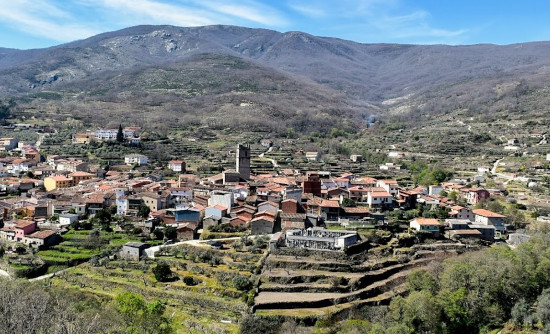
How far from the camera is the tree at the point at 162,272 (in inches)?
1061

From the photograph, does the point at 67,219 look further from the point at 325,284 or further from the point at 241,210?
the point at 325,284

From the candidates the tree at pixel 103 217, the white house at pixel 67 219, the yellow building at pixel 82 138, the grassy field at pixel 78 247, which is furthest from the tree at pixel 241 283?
the yellow building at pixel 82 138

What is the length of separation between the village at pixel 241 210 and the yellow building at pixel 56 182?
0.10 meters

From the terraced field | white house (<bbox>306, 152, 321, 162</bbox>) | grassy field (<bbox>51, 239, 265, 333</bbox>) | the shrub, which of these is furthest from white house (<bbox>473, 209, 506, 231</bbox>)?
white house (<bbox>306, 152, 321, 162</bbox>)

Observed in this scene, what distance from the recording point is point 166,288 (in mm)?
26266

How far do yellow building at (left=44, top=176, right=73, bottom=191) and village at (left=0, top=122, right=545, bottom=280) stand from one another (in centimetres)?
10

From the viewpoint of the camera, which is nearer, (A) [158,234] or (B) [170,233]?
(B) [170,233]

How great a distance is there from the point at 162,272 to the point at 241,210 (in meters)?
10.3

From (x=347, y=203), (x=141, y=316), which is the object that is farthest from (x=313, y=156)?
(x=141, y=316)

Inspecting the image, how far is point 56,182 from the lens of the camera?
1833 inches

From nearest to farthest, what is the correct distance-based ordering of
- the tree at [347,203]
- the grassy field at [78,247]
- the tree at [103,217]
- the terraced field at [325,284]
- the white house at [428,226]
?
1. the terraced field at [325,284]
2. the grassy field at [78,247]
3. the white house at [428,226]
4. the tree at [103,217]
5. the tree at [347,203]

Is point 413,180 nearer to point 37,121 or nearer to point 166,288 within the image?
point 166,288

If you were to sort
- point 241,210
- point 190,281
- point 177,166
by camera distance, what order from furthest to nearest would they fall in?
point 177,166 → point 241,210 → point 190,281

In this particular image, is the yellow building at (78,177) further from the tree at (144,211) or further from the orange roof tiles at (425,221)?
the orange roof tiles at (425,221)
